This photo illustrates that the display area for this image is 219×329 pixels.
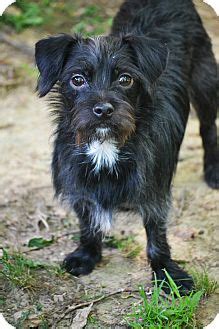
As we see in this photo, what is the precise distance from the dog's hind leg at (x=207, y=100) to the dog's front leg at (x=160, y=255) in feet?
4.95

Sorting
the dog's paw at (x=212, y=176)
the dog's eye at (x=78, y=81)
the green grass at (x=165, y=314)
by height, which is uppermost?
the dog's eye at (x=78, y=81)

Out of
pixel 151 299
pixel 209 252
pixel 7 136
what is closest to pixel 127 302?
pixel 151 299

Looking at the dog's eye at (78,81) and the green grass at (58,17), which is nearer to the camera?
the dog's eye at (78,81)

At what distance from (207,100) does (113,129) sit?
6.58ft

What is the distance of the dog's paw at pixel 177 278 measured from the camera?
15.3 feet

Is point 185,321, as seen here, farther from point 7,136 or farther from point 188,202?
point 7,136

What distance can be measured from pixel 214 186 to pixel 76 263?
5.93ft

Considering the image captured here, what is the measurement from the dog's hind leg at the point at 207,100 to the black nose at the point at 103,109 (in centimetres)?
185

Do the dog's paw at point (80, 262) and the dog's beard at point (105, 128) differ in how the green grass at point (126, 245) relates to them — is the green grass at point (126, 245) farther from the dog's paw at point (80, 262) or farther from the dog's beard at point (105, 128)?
the dog's beard at point (105, 128)

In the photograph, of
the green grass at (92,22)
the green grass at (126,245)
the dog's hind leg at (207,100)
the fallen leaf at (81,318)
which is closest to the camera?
the fallen leaf at (81,318)

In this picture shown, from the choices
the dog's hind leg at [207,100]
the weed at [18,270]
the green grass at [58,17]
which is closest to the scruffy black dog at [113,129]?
the weed at [18,270]

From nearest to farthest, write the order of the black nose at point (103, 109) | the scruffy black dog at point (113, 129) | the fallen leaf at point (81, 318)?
1. the black nose at point (103, 109)
2. the scruffy black dog at point (113, 129)
3. the fallen leaf at point (81, 318)

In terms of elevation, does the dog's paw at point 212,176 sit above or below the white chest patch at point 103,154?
below

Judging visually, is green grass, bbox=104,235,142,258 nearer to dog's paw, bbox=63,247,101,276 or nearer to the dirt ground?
the dirt ground
